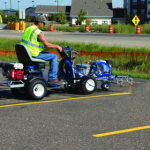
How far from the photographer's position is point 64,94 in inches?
344

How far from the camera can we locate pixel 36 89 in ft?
25.7

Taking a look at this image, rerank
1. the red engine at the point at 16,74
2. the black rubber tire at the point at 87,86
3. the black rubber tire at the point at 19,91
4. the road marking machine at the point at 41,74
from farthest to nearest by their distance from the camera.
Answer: the black rubber tire at the point at 87,86 < the black rubber tire at the point at 19,91 < the road marking machine at the point at 41,74 < the red engine at the point at 16,74

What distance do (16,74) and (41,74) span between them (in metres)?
0.80

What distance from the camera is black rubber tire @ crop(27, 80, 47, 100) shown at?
7.62 metres

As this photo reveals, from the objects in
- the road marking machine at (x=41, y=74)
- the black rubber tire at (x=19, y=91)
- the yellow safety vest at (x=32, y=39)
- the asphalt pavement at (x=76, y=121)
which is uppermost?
the yellow safety vest at (x=32, y=39)

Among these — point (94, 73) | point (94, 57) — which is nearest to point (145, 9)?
point (94, 57)

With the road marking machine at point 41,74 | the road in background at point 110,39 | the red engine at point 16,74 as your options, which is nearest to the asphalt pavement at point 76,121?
the road marking machine at point 41,74

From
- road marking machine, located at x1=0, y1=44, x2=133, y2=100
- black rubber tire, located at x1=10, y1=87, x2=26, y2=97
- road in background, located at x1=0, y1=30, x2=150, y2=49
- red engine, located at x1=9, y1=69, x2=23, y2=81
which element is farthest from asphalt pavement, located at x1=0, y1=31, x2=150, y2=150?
road in background, located at x1=0, y1=30, x2=150, y2=49

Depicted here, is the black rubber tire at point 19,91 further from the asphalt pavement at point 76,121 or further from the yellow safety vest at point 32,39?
the yellow safety vest at point 32,39

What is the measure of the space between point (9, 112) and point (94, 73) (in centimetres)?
282

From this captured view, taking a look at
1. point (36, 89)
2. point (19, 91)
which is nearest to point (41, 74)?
point (36, 89)

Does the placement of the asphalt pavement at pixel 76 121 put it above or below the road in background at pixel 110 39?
below

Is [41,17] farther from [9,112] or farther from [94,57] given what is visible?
[94,57]

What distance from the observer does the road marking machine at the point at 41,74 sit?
301 inches
